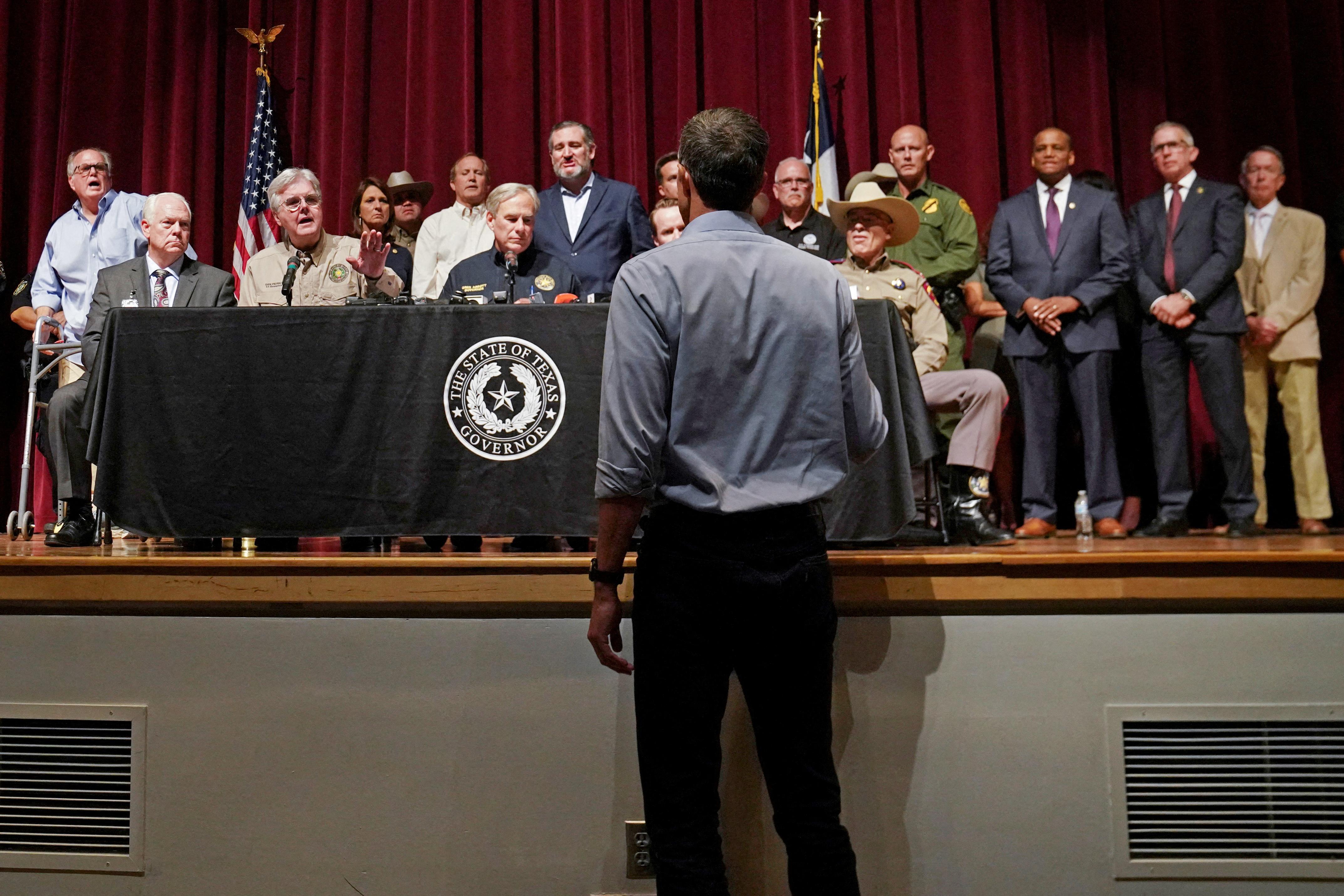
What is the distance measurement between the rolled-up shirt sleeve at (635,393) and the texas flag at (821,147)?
3774 millimetres

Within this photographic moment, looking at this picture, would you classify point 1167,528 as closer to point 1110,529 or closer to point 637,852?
point 1110,529

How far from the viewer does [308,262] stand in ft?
12.7

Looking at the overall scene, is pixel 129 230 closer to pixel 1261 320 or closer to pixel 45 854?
pixel 45 854

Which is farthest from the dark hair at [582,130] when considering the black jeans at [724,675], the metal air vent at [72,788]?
the black jeans at [724,675]

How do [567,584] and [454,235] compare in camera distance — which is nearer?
[567,584]

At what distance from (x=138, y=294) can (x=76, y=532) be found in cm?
86

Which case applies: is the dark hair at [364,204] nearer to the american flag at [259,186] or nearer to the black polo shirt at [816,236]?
the american flag at [259,186]

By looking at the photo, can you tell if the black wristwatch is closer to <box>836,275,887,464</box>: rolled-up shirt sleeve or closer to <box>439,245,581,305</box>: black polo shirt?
<box>836,275,887,464</box>: rolled-up shirt sleeve

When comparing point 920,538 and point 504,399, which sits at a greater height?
point 504,399

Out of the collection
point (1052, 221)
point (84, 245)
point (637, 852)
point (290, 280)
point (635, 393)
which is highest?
point (84, 245)

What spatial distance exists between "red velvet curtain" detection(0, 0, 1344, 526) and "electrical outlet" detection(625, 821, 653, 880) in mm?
4154

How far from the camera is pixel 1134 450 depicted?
523cm

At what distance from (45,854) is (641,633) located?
68.1 inches

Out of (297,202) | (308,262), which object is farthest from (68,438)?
(297,202)
